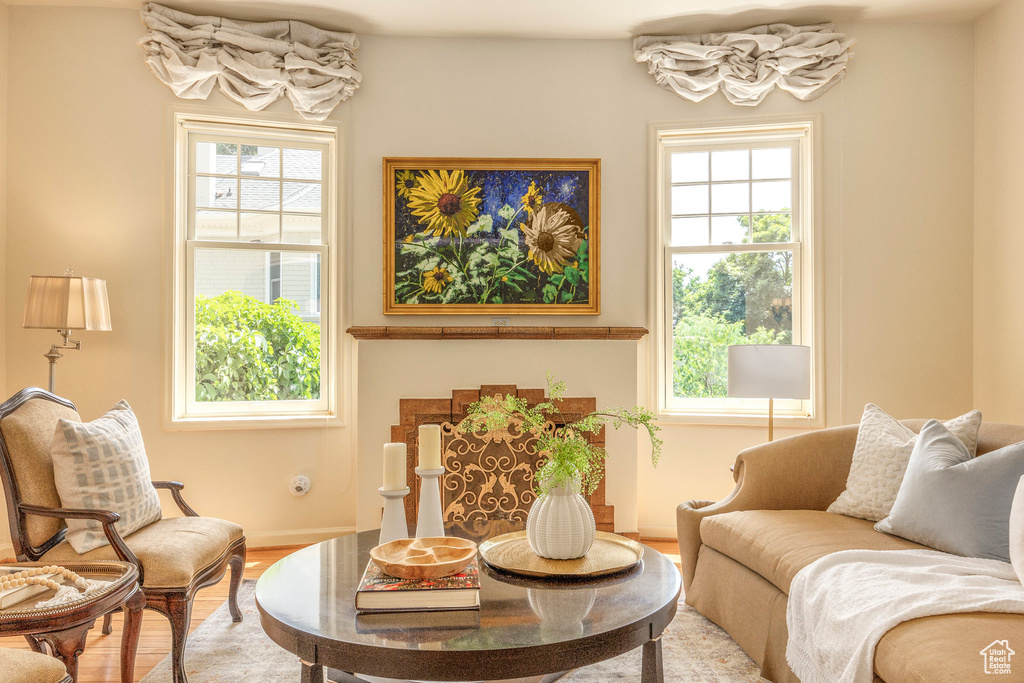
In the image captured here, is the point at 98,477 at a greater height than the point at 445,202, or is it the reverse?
the point at 445,202

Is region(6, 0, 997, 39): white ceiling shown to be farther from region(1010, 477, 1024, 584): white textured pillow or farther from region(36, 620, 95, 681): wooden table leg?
region(36, 620, 95, 681): wooden table leg

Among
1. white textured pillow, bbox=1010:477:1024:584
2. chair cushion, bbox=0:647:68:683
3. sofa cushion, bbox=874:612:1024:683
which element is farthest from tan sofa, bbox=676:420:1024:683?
chair cushion, bbox=0:647:68:683

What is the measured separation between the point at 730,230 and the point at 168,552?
3272mm

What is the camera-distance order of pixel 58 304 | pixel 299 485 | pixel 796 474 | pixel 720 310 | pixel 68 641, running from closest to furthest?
Result: pixel 68 641 < pixel 796 474 < pixel 58 304 < pixel 299 485 < pixel 720 310

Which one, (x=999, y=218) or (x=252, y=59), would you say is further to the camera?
(x=252, y=59)

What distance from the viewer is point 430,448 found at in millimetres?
1896

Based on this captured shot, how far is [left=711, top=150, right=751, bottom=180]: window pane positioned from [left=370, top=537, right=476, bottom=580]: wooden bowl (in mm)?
2988

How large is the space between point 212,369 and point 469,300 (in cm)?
150

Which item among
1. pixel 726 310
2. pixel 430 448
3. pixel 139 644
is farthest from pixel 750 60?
pixel 139 644

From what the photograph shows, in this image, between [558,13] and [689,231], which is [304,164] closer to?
[558,13]

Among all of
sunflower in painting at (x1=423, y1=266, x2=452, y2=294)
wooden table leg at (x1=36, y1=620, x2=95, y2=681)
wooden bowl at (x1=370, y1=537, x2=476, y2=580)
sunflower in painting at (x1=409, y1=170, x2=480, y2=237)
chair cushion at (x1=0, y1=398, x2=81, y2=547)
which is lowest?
wooden table leg at (x1=36, y1=620, x2=95, y2=681)

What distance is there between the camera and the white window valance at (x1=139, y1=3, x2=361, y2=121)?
3.44 meters

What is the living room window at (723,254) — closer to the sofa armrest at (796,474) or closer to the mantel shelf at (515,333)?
the mantel shelf at (515,333)

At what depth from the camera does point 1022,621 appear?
1417 millimetres
